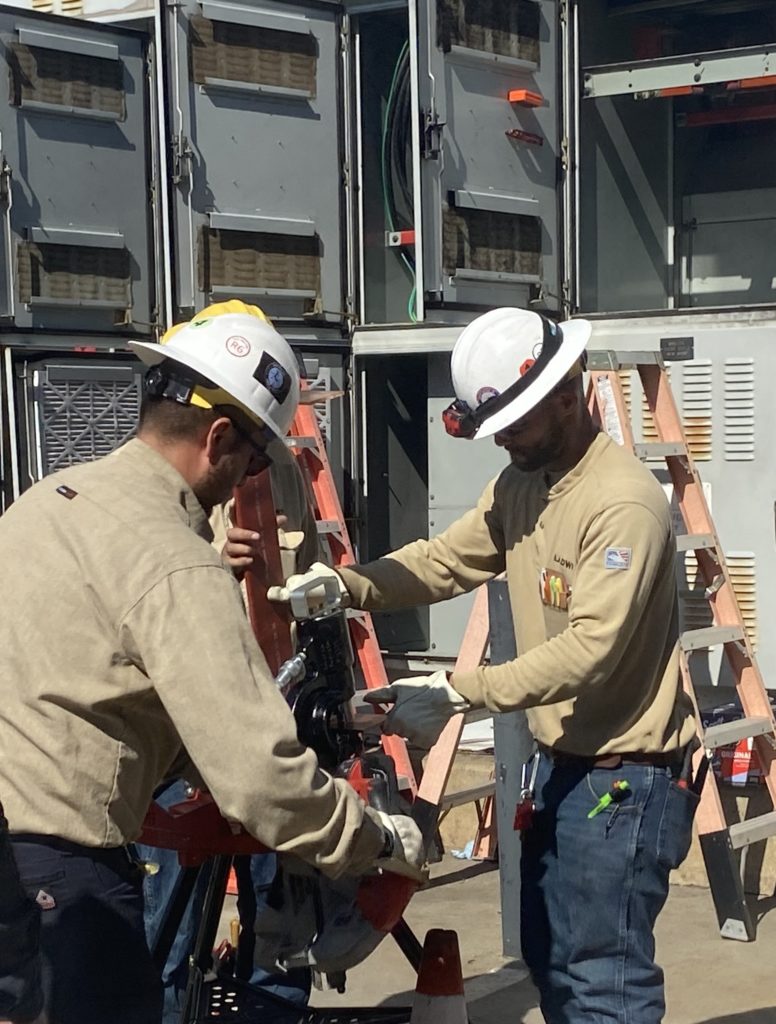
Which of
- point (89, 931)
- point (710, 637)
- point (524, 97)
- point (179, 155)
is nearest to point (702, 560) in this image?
point (710, 637)

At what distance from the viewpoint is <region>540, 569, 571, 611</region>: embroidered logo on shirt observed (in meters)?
3.08

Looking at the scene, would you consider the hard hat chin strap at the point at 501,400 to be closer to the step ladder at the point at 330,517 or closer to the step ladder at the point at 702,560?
the step ladder at the point at 702,560

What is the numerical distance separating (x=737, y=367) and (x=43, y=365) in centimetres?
276

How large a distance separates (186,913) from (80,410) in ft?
8.72

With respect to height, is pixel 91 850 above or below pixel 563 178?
below

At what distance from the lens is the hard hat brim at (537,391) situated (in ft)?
9.88

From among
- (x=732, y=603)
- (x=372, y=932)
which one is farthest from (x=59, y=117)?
(x=372, y=932)

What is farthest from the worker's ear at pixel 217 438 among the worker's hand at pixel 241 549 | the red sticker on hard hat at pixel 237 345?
the worker's hand at pixel 241 549

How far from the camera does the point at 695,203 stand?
23.4 feet

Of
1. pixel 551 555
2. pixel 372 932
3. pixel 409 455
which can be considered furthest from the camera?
pixel 409 455

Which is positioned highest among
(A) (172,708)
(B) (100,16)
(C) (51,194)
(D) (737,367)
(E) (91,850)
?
(B) (100,16)

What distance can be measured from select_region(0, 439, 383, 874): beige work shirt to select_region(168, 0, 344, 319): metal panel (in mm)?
3811

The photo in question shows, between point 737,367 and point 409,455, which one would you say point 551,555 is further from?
point 409,455

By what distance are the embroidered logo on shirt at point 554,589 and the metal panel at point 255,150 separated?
3199 mm
